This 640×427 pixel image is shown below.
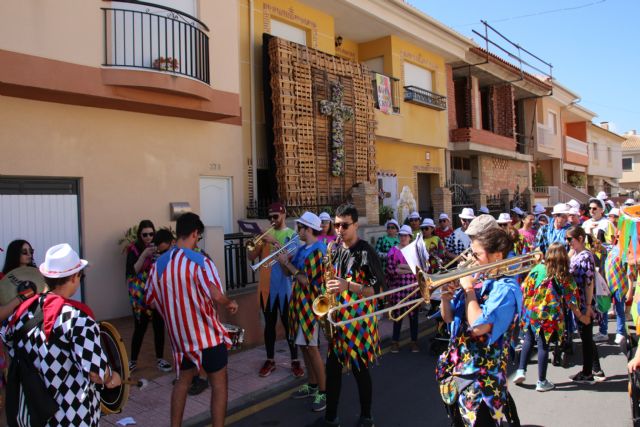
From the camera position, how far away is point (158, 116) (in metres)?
9.88

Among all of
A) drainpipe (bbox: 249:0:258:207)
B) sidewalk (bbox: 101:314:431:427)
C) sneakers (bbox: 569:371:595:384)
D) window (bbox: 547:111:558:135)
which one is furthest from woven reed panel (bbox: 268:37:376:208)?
window (bbox: 547:111:558:135)

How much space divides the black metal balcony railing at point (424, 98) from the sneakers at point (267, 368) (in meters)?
12.6

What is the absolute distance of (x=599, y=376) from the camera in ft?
18.6

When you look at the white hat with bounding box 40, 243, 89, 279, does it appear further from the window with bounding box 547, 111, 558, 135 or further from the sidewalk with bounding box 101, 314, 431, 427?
the window with bounding box 547, 111, 558, 135

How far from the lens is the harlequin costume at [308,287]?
5043 millimetres

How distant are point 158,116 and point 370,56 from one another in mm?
9195

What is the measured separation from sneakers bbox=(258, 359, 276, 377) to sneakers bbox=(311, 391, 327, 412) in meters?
1.08

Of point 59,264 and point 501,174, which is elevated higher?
point 501,174

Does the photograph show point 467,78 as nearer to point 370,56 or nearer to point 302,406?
point 370,56

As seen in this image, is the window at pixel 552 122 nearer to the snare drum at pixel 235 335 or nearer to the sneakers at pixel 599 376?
the sneakers at pixel 599 376

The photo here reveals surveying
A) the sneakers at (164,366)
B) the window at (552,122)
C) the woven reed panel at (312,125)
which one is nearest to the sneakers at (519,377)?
the sneakers at (164,366)

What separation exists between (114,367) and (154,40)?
737cm

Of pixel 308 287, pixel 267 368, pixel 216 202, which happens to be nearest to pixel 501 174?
pixel 216 202

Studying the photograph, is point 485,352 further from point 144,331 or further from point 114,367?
point 144,331
